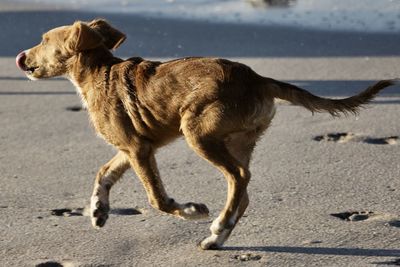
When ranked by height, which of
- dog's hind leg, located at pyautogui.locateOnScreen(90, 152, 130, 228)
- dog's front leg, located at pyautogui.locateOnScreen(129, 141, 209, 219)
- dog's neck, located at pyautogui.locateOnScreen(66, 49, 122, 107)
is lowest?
dog's hind leg, located at pyautogui.locateOnScreen(90, 152, 130, 228)

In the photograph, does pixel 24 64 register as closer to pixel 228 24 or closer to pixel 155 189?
pixel 155 189

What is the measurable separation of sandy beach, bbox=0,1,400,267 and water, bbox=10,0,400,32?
1.83 metres

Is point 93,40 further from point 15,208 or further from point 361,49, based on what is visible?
point 361,49

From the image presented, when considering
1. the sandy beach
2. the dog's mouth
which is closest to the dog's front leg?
the sandy beach

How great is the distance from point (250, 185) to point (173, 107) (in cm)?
109

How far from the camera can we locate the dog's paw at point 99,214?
5828 millimetres

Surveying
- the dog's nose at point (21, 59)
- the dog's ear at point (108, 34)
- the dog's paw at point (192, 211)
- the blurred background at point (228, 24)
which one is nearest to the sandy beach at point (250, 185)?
the dog's paw at point (192, 211)

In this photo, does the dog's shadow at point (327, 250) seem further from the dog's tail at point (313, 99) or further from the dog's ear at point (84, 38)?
the dog's ear at point (84, 38)

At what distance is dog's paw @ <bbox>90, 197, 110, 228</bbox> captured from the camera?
229 inches

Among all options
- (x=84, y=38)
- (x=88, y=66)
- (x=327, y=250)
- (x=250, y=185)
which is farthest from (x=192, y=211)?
(x=84, y=38)

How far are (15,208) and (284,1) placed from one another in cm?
836

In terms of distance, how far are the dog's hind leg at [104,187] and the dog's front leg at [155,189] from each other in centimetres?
26

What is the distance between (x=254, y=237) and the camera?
5.72m

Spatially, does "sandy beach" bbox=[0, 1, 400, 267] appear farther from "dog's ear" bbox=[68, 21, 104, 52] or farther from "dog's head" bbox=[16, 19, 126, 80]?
"dog's ear" bbox=[68, 21, 104, 52]
